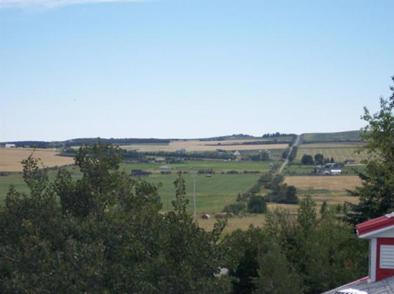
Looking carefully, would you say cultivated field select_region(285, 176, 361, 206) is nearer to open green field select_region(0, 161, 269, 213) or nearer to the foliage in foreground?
open green field select_region(0, 161, 269, 213)

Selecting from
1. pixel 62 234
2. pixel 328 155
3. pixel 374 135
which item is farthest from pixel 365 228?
pixel 328 155

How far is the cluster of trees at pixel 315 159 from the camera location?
97731mm

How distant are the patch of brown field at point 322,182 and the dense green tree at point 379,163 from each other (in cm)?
4338

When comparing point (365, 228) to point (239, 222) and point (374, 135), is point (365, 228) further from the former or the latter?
point (239, 222)

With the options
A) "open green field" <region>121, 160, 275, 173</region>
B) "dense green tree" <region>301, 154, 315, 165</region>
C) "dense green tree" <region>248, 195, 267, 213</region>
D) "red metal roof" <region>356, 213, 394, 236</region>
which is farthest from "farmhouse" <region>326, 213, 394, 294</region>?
"dense green tree" <region>301, 154, 315, 165</region>

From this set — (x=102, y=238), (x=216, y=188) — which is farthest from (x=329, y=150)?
(x=102, y=238)

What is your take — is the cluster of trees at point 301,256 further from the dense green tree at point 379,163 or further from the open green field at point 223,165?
the open green field at point 223,165

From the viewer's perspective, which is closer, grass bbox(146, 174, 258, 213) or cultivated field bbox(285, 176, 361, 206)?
grass bbox(146, 174, 258, 213)

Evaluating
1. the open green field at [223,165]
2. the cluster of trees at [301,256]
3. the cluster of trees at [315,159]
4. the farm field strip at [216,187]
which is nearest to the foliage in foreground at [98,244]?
the cluster of trees at [301,256]

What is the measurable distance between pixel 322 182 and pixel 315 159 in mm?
19444

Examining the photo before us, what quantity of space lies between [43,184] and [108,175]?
62.5 inches

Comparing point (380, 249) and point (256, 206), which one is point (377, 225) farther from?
point (256, 206)

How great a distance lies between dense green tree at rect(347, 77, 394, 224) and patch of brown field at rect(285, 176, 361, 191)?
43380 mm

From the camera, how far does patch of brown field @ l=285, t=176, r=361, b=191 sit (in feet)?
256
